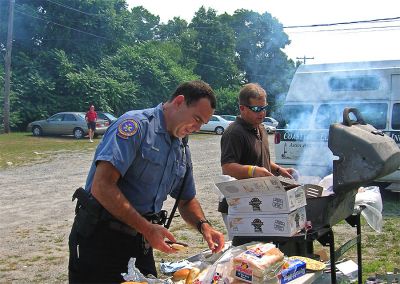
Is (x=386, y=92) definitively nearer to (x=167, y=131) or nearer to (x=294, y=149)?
(x=294, y=149)

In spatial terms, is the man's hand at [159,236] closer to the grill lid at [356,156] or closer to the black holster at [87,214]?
the black holster at [87,214]

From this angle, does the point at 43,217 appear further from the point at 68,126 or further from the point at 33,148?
the point at 68,126

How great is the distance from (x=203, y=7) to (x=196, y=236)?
4762 centimetres

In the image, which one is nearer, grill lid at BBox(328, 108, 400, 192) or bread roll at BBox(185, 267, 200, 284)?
bread roll at BBox(185, 267, 200, 284)

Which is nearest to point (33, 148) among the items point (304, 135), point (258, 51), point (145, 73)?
point (304, 135)

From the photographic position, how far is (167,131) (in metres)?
2.67

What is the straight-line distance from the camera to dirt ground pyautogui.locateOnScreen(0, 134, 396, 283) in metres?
5.38

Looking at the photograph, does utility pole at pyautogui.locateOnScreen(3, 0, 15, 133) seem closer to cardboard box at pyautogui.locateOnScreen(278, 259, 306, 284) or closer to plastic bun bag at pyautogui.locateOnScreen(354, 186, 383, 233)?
plastic bun bag at pyautogui.locateOnScreen(354, 186, 383, 233)

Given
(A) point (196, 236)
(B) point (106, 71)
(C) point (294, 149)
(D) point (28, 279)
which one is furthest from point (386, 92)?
(B) point (106, 71)

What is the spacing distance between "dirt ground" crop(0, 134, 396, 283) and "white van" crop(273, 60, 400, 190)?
179cm

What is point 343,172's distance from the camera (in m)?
2.97

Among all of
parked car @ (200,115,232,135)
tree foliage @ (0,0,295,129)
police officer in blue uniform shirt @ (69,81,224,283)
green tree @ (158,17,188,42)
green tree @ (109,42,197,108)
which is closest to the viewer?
police officer in blue uniform shirt @ (69,81,224,283)

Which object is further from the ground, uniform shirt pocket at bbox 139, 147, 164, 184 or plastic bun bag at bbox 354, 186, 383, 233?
uniform shirt pocket at bbox 139, 147, 164, 184

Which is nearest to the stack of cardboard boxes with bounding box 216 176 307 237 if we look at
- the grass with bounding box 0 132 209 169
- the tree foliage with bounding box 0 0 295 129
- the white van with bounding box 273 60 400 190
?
the white van with bounding box 273 60 400 190
